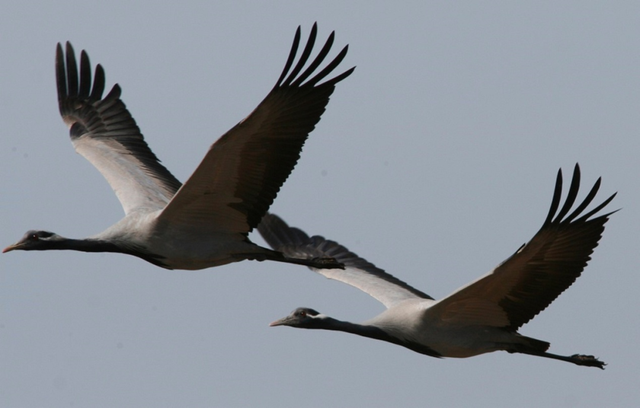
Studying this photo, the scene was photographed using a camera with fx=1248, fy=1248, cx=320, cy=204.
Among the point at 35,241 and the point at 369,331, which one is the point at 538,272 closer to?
the point at 369,331

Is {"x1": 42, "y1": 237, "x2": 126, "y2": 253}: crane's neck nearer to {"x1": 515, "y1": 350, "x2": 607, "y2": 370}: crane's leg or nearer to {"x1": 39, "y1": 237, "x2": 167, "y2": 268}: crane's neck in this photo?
{"x1": 39, "y1": 237, "x2": 167, "y2": 268}: crane's neck

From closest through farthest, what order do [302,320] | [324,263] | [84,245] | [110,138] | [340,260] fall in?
1. [302,320]
2. [84,245]
3. [324,263]
4. [340,260]
5. [110,138]

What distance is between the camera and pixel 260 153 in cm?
1495

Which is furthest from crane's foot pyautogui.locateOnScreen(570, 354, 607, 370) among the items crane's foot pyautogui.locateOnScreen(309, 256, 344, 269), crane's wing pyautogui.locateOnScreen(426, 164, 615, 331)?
crane's foot pyautogui.locateOnScreen(309, 256, 344, 269)

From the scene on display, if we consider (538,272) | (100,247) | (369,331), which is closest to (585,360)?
(538,272)

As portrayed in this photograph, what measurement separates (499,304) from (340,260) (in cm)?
406

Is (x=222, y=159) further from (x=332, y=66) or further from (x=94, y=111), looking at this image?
(x=94, y=111)

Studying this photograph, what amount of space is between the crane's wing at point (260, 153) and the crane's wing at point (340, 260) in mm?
2450

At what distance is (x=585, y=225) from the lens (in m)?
14.9

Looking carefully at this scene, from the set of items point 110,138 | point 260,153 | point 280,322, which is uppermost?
point 110,138

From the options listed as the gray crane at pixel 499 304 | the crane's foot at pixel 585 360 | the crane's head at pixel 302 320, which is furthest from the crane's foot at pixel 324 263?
the crane's foot at pixel 585 360

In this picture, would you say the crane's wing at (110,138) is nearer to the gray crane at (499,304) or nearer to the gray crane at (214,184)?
the gray crane at (214,184)

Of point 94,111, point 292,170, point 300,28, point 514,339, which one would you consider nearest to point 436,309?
point 514,339

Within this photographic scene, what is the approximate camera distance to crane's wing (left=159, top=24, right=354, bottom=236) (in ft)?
47.8
